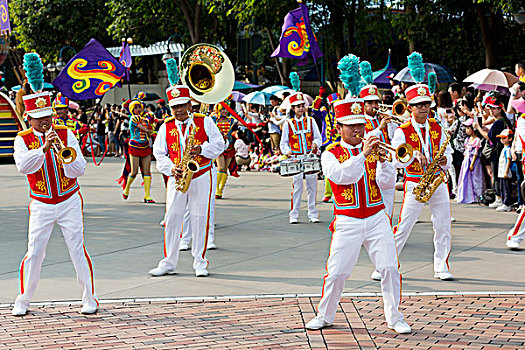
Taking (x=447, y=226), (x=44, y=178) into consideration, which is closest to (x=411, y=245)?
(x=447, y=226)

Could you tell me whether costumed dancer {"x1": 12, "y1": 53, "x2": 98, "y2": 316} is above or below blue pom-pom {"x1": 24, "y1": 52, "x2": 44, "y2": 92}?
below

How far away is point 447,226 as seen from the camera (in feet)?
27.8

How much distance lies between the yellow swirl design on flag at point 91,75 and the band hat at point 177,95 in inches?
153

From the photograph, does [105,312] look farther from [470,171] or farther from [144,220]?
[470,171]

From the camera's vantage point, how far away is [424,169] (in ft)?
27.8

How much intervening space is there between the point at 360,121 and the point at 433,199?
8.36 feet

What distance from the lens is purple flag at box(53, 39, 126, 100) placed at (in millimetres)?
12391

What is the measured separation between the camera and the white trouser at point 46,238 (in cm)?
698

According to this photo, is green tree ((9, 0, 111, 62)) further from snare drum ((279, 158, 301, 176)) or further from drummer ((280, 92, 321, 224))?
snare drum ((279, 158, 301, 176))

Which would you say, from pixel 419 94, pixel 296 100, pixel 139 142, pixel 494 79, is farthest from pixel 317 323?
pixel 494 79

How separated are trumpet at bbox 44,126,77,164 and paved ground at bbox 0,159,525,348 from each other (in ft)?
4.56

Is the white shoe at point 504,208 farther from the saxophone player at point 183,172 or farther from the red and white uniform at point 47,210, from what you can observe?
the red and white uniform at point 47,210

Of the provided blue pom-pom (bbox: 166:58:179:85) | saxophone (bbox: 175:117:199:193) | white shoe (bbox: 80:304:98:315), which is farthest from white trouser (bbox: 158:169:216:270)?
white shoe (bbox: 80:304:98:315)

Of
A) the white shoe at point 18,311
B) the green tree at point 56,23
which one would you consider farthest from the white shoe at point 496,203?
the green tree at point 56,23
